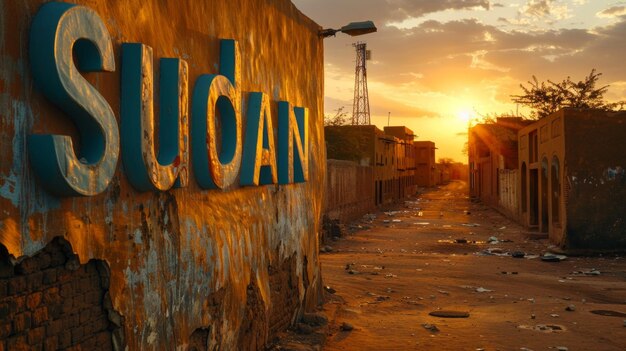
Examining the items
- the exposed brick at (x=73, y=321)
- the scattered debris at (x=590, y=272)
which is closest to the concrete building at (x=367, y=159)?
the scattered debris at (x=590, y=272)

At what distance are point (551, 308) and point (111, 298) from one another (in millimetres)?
8012

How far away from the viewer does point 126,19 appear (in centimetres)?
413

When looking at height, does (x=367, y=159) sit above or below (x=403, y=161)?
below

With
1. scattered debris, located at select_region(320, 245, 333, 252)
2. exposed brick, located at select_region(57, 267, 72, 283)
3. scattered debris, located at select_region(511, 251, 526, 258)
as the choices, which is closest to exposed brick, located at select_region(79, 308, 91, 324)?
exposed brick, located at select_region(57, 267, 72, 283)

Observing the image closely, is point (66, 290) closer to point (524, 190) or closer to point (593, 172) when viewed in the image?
point (593, 172)

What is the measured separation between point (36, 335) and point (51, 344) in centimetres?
15

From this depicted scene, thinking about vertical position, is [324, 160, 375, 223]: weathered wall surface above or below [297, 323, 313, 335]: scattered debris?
above

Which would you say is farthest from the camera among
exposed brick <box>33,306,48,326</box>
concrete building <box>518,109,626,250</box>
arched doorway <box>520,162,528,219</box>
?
arched doorway <box>520,162,528,219</box>

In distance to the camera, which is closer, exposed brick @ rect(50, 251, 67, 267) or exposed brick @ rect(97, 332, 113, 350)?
exposed brick @ rect(50, 251, 67, 267)

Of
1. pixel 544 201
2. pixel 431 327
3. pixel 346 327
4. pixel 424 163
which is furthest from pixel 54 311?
pixel 424 163

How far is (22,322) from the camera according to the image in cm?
321

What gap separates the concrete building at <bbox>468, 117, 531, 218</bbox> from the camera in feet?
96.1

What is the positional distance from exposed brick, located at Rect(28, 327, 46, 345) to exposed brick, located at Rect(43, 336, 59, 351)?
0.05m

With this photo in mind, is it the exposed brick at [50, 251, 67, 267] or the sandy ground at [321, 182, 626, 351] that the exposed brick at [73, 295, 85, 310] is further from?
the sandy ground at [321, 182, 626, 351]
